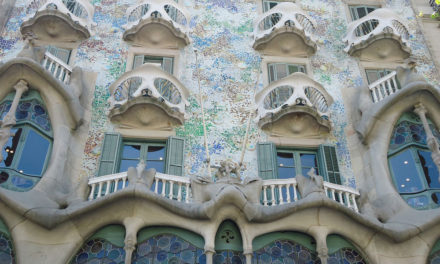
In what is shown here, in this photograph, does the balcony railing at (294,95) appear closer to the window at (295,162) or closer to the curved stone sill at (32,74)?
the window at (295,162)

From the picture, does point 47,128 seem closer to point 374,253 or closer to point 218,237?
point 218,237

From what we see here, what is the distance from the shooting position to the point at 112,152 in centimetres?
1328

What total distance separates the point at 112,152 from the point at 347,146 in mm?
6155

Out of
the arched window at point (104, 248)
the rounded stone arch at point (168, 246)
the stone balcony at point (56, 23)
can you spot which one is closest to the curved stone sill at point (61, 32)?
the stone balcony at point (56, 23)

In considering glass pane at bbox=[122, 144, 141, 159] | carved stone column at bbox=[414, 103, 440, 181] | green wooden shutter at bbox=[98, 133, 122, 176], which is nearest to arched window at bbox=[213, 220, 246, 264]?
green wooden shutter at bbox=[98, 133, 122, 176]

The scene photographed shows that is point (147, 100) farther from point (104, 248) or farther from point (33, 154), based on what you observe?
point (104, 248)

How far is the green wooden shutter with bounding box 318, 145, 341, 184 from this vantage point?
13.4 metres

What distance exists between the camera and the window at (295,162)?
1343 centimetres

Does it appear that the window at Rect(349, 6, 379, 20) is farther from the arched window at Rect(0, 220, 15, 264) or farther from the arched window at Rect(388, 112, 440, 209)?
the arched window at Rect(0, 220, 15, 264)

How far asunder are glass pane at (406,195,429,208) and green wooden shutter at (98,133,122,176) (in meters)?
7.05

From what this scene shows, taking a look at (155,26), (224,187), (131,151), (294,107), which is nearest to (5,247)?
(131,151)

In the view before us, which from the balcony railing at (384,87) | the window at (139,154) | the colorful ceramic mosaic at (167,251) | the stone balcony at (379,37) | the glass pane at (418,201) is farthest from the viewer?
the stone balcony at (379,37)

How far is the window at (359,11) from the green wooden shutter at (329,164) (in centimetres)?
598

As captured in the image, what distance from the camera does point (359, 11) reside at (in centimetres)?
1809
